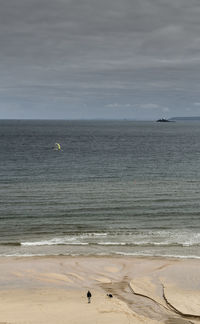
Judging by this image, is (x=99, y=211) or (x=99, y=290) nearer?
(x=99, y=290)

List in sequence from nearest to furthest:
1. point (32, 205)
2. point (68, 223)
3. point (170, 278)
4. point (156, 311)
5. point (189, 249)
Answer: point (156, 311), point (170, 278), point (189, 249), point (68, 223), point (32, 205)

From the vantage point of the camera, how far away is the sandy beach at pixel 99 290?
21.9 metres

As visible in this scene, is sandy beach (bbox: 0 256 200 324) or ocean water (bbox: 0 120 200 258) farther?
ocean water (bbox: 0 120 200 258)

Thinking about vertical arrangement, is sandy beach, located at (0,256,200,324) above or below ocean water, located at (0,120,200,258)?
below

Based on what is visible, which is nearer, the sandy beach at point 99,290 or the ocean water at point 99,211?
the sandy beach at point 99,290

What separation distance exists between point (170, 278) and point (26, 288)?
38.3 feet

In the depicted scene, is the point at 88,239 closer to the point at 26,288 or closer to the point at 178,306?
the point at 26,288

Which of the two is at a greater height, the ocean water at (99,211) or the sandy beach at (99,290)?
the ocean water at (99,211)

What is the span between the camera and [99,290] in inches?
1008

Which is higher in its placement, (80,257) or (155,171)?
(155,171)

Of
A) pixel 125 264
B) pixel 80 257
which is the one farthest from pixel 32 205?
pixel 125 264

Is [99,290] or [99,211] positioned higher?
[99,211]

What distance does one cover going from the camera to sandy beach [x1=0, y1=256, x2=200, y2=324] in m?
21.9

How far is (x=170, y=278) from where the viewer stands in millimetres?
27750
